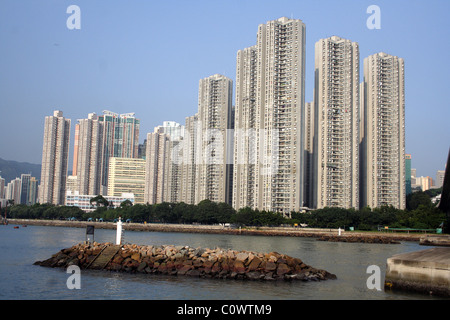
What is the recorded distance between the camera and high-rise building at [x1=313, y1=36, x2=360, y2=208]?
304 ft

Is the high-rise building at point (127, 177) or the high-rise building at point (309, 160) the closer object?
the high-rise building at point (309, 160)

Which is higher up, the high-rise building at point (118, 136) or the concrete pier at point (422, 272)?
the high-rise building at point (118, 136)

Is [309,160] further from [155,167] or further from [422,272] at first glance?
[422,272]

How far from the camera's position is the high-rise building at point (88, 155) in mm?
158250

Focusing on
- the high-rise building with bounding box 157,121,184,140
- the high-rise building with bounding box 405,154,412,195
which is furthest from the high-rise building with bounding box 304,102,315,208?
the high-rise building with bounding box 405,154,412,195

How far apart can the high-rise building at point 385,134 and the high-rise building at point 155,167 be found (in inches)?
2696

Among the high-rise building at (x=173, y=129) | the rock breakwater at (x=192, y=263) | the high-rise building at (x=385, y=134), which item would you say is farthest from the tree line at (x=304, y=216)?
the rock breakwater at (x=192, y=263)

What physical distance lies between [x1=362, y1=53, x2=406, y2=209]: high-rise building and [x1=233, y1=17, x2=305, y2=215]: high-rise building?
61.4 ft

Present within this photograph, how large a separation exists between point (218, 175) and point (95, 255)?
79510 mm

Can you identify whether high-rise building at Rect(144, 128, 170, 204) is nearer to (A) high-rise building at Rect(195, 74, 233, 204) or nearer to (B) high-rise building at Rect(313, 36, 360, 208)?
(A) high-rise building at Rect(195, 74, 233, 204)

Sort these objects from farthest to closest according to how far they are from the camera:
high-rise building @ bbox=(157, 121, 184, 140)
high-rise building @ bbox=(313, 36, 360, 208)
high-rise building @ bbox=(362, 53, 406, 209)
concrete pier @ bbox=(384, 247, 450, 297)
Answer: high-rise building @ bbox=(157, 121, 184, 140), high-rise building @ bbox=(362, 53, 406, 209), high-rise building @ bbox=(313, 36, 360, 208), concrete pier @ bbox=(384, 247, 450, 297)

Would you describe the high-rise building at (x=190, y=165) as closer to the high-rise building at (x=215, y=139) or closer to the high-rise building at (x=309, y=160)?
the high-rise building at (x=215, y=139)

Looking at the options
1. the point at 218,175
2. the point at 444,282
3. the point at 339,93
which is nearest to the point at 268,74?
the point at 339,93
